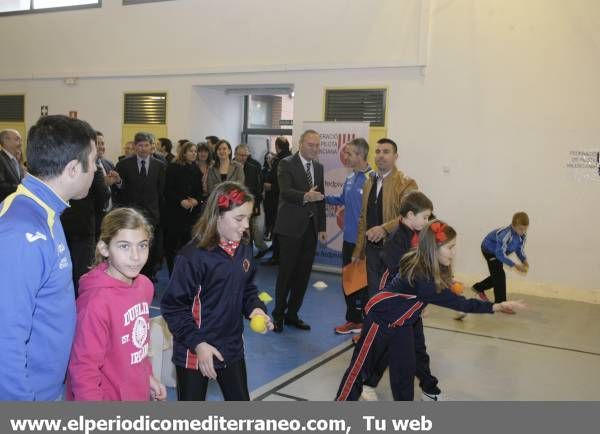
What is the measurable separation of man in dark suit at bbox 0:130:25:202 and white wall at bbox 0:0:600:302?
16.6ft

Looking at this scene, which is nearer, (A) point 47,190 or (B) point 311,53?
(A) point 47,190

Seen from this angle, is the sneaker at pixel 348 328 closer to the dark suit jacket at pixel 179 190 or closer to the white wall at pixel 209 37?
the dark suit jacket at pixel 179 190

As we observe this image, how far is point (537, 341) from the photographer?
5.58 m

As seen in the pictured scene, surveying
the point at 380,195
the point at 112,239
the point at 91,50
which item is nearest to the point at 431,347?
the point at 380,195

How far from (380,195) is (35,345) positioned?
3798mm

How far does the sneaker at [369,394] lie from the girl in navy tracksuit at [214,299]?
1.55m

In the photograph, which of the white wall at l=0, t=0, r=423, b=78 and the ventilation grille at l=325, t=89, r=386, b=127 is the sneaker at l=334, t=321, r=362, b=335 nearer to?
the ventilation grille at l=325, t=89, r=386, b=127

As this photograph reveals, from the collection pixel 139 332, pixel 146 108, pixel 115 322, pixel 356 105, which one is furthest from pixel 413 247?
pixel 146 108

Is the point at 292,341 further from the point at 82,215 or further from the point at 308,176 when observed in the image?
the point at 82,215

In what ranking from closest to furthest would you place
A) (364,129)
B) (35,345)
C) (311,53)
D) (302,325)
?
(35,345), (302,325), (364,129), (311,53)

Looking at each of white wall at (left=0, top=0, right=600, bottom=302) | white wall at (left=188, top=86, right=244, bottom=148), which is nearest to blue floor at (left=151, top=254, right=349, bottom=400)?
white wall at (left=0, top=0, right=600, bottom=302)

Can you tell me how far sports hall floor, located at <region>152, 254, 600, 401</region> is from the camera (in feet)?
13.5

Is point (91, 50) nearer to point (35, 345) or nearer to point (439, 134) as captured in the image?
point (439, 134)

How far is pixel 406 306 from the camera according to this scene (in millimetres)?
3320
